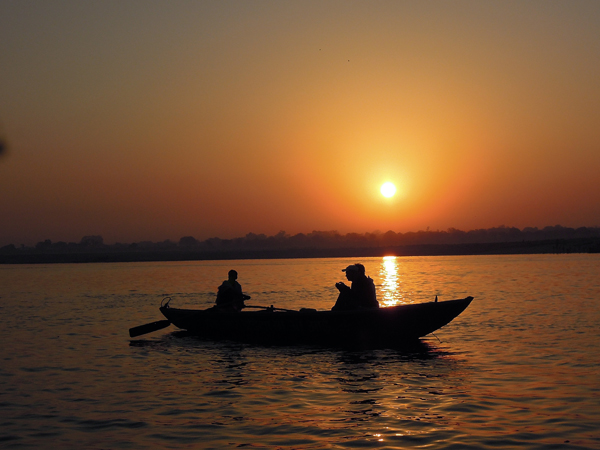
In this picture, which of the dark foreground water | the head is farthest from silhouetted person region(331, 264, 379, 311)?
the dark foreground water

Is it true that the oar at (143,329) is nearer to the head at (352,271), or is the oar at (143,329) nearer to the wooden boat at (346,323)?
the wooden boat at (346,323)

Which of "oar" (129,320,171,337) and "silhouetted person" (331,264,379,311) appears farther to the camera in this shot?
"oar" (129,320,171,337)

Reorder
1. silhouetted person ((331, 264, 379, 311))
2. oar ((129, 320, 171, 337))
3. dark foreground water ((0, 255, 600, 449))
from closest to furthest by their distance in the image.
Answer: dark foreground water ((0, 255, 600, 449))
silhouetted person ((331, 264, 379, 311))
oar ((129, 320, 171, 337))

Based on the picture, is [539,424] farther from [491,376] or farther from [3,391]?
[3,391]

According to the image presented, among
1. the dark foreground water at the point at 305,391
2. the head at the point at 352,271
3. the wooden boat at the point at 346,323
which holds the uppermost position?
the head at the point at 352,271

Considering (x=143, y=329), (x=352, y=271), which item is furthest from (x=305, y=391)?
(x=143, y=329)

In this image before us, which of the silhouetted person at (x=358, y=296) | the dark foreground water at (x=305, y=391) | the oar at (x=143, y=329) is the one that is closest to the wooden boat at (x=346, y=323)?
the silhouetted person at (x=358, y=296)

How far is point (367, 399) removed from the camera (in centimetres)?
1241

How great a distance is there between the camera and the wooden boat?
19266mm

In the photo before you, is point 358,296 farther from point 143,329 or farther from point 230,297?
point 143,329

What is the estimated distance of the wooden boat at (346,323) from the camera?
19266 millimetres

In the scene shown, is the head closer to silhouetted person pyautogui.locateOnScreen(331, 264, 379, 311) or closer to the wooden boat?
silhouetted person pyautogui.locateOnScreen(331, 264, 379, 311)

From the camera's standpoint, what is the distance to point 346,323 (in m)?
19.5

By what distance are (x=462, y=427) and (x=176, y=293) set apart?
40.9 meters
